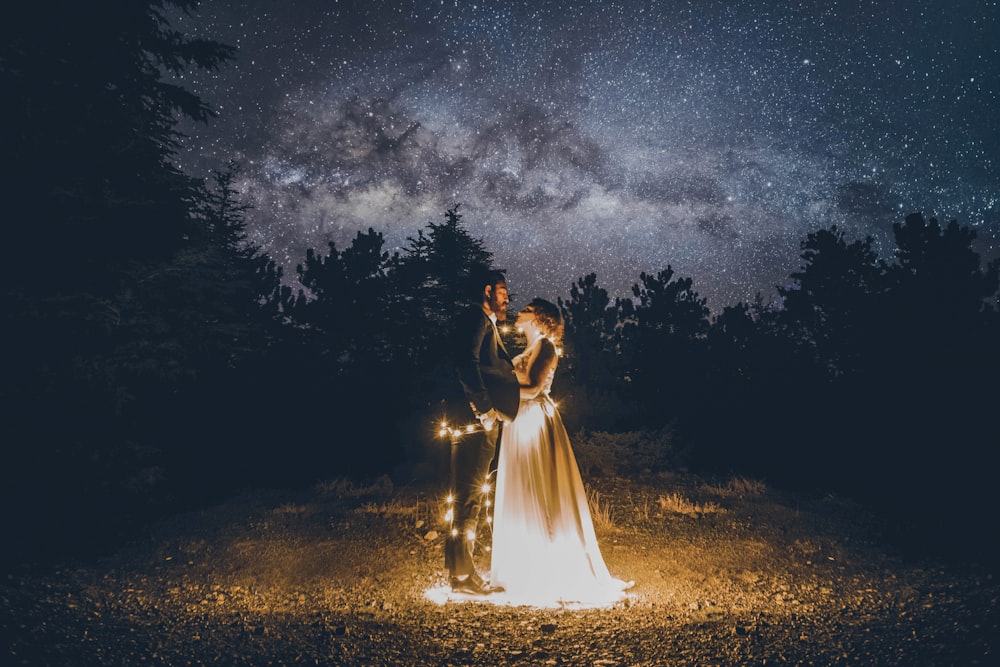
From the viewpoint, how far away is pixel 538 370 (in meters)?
4.34

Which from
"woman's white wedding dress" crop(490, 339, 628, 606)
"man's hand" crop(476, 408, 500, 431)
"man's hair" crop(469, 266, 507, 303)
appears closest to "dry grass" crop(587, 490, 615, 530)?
"woman's white wedding dress" crop(490, 339, 628, 606)

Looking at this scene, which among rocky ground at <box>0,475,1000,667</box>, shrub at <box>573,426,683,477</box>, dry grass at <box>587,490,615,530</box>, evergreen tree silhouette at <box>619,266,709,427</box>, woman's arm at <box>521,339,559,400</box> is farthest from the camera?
evergreen tree silhouette at <box>619,266,709,427</box>

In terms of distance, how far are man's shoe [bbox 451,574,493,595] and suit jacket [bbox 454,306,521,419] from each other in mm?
1377

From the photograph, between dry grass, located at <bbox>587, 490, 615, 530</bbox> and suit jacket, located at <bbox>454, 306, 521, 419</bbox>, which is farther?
dry grass, located at <bbox>587, 490, 615, 530</bbox>

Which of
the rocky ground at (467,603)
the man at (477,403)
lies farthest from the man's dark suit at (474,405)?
the rocky ground at (467,603)

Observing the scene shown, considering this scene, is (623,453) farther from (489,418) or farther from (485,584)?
(489,418)

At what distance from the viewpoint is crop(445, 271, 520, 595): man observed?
13.5 ft

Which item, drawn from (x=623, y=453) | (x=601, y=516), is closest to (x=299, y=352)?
(x=623, y=453)

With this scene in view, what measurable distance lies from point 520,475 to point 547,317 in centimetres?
133

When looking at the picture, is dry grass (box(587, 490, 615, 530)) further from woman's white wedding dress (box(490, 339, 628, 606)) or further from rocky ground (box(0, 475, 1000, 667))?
woman's white wedding dress (box(490, 339, 628, 606))

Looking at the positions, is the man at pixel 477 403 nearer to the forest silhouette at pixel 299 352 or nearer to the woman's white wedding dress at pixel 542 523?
the woman's white wedding dress at pixel 542 523

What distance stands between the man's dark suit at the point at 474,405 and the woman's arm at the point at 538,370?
0.17m

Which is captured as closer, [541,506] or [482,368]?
[482,368]

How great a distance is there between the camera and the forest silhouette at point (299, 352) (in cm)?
648
